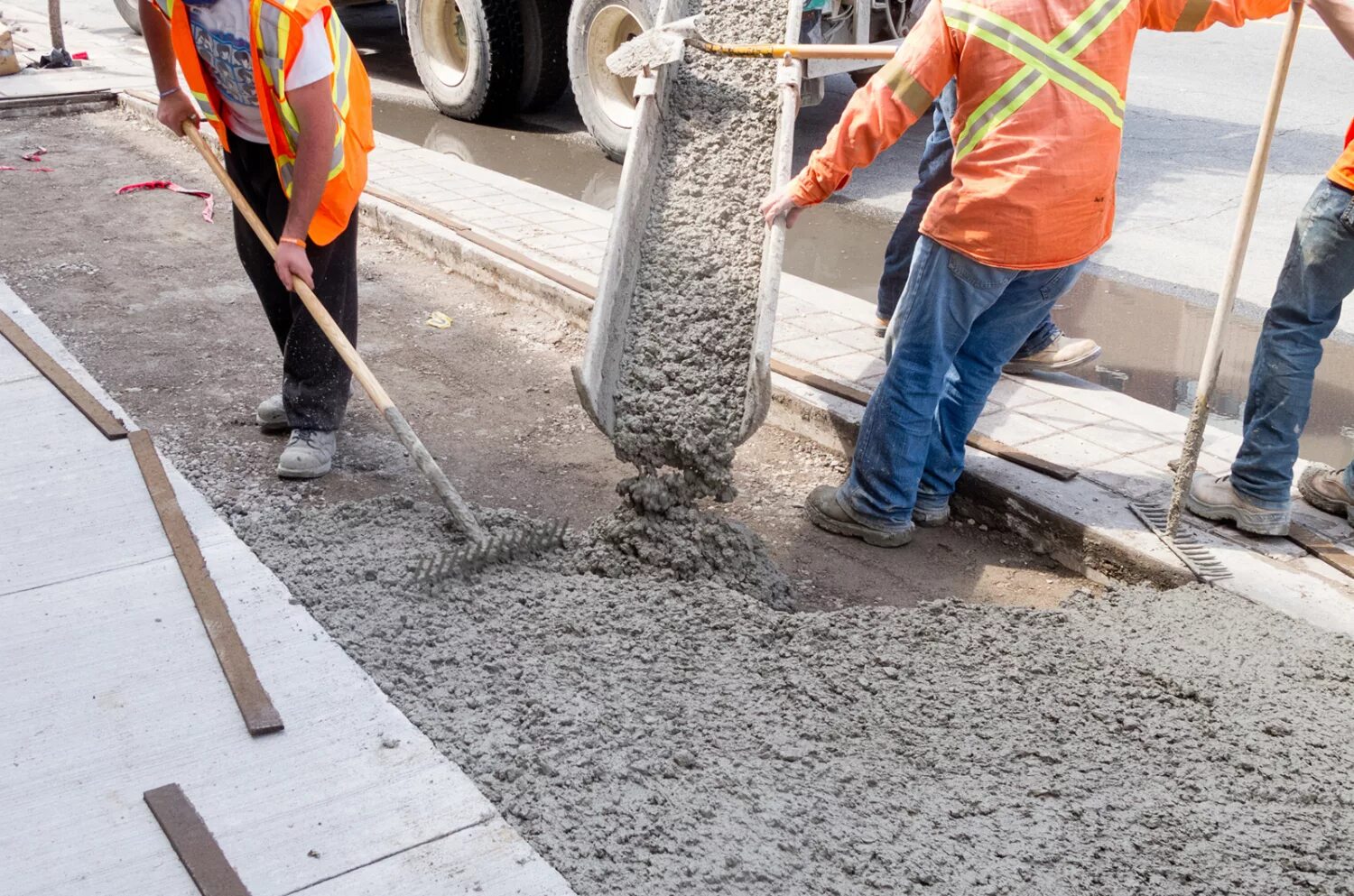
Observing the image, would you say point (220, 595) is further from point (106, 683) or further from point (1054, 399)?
point (1054, 399)

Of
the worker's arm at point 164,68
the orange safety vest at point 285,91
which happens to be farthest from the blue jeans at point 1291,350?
the worker's arm at point 164,68

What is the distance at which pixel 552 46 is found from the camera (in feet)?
29.4

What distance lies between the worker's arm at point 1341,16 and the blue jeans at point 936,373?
3.04 feet

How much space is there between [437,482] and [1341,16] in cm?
290

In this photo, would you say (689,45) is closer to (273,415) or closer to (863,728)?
(273,415)

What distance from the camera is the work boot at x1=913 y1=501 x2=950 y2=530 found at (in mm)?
4090

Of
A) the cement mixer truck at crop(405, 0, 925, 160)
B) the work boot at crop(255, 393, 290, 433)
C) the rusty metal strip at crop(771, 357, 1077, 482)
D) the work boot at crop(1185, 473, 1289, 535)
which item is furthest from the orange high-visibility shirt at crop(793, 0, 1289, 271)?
the cement mixer truck at crop(405, 0, 925, 160)

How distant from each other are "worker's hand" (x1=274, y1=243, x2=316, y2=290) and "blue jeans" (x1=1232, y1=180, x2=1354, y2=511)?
3.05 m

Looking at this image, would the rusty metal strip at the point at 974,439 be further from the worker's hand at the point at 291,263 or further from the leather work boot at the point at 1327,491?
the worker's hand at the point at 291,263

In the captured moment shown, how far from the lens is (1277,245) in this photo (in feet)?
20.7

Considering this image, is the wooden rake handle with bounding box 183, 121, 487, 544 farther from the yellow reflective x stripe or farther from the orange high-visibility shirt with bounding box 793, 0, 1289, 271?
the yellow reflective x stripe

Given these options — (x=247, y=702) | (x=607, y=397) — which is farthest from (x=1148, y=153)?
(x=247, y=702)

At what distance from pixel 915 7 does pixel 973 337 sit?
4.60 meters

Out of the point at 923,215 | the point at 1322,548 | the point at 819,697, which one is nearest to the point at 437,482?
the point at 819,697
